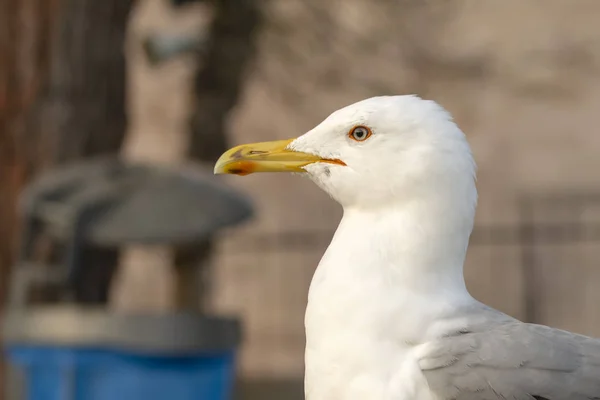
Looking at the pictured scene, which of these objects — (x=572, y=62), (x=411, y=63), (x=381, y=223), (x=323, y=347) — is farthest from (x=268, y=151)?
(x=572, y=62)

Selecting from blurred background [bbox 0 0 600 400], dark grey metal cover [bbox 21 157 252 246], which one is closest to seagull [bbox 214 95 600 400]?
blurred background [bbox 0 0 600 400]

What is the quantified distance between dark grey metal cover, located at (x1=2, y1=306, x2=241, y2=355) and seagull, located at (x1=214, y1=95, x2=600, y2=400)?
1.64 metres

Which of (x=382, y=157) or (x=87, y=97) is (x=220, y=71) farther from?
(x=382, y=157)

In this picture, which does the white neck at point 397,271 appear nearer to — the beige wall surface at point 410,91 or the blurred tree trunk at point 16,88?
the blurred tree trunk at point 16,88

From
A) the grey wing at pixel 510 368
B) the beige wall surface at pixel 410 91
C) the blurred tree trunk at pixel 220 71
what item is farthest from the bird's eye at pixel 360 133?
the beige wall surface at pixel 410 91

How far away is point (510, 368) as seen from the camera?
1.95 meters

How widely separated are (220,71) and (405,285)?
549 cm

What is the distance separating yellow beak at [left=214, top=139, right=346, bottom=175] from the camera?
229 centimetres

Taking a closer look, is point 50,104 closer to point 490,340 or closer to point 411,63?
point 490,340

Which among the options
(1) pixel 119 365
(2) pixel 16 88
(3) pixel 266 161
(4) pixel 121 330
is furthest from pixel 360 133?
(2) pixel 16 88

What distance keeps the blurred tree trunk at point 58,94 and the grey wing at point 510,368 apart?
347cm

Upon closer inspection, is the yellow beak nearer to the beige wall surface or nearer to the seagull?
the seagull

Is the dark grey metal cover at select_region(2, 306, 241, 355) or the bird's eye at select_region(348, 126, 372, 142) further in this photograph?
the dark grey metal cover at select_region(2, 306, 241, 355)

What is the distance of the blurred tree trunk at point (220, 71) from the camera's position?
24.1 ft
